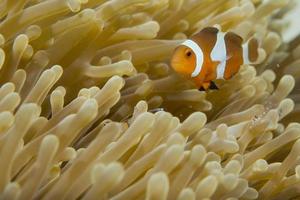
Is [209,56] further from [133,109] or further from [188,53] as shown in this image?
[133,109]

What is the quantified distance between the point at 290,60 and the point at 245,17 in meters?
0.27

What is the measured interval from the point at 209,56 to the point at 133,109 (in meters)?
0.25

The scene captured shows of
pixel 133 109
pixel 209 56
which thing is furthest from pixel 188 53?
pixel 133 109

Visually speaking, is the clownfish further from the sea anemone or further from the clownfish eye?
the sea anemone

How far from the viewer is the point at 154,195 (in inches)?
39.0

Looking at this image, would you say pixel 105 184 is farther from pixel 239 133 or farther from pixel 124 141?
pixel 239 133

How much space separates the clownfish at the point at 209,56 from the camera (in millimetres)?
1431

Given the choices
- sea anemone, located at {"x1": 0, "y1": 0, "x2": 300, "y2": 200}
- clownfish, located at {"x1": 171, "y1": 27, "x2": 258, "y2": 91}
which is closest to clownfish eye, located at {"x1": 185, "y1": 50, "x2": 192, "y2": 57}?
clownfish, located at {"x1": 171, "y1": 27, "x2": 258, "y2": 91}

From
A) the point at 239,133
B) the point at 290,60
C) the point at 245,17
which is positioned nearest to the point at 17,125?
the point at 239,133

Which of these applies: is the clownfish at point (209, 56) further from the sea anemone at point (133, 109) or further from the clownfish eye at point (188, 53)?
the sea anemone at point (133, 109)

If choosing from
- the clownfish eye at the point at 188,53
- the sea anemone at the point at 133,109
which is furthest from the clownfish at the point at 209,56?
the sea anemone at the point at 133,109

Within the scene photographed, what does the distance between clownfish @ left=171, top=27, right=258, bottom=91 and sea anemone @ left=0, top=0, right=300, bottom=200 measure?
11 cm

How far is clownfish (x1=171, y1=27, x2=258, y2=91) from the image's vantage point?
4.69 feet

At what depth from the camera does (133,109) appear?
1.50 metres
